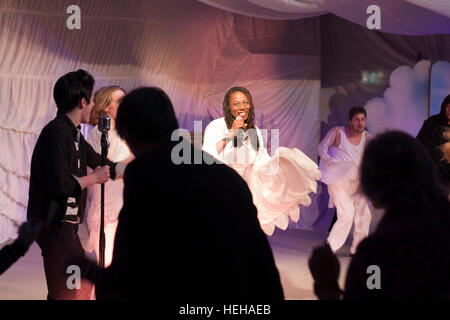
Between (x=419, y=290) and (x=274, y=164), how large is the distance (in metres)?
4.79

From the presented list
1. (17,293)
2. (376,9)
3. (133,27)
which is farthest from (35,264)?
(376,9)

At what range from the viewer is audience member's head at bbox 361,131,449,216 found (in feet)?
7.93

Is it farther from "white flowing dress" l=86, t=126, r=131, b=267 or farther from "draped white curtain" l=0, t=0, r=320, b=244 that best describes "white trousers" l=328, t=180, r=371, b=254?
"white flowing dress" l=86, t=126, r=131, b=267

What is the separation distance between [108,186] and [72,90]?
1.57 meters

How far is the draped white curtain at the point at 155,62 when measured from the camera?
8500mm

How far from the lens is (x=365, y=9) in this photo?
8.22m

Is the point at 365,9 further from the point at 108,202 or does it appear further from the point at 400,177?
the point at 400,177

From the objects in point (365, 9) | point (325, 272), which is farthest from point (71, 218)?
point (365, 9)

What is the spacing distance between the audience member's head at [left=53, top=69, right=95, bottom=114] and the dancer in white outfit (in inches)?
175

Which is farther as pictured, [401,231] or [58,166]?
[58,166]

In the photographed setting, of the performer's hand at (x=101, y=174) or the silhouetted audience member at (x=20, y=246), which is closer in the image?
the silhouetted audience member at (x=20, y=246)

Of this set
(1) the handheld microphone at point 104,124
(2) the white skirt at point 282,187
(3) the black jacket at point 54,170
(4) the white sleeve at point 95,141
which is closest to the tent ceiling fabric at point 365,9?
(2) the white skirt at point 282,187

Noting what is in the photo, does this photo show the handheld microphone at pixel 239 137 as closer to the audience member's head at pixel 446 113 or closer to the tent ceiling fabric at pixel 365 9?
the tent ceiling fabric at pixel 365 9

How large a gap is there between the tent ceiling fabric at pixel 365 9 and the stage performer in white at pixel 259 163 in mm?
1564
